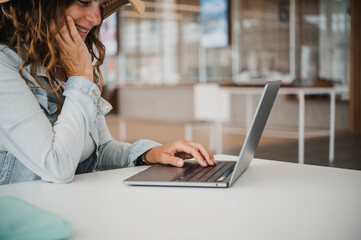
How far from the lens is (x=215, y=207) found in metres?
0.68

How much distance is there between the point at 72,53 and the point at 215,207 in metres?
0.62

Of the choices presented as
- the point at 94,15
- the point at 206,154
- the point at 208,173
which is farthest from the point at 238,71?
the point at 208,173

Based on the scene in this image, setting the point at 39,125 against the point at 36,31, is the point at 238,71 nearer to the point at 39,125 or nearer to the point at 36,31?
the point at 36,31

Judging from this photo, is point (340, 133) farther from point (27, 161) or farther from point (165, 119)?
point (27, 161)

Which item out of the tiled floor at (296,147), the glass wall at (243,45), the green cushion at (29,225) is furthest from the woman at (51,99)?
the glass wall at (243,45)

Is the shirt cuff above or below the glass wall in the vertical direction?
below

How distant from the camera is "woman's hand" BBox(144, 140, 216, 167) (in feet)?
3.38

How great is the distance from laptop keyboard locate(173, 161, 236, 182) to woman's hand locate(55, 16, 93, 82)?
1.15 feet

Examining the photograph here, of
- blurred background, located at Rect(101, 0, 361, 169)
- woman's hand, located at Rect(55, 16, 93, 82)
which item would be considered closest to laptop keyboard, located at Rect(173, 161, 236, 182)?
woman's hand, located at Rect(55, 16, 93, 82)

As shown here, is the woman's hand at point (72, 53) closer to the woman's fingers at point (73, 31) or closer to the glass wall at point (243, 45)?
the woman's fingers at point (73, 31)

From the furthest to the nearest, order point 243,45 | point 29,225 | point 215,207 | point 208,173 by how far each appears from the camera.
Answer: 1. point 243,45
2. point 208,173
3. point 215,207
4. point 29,225

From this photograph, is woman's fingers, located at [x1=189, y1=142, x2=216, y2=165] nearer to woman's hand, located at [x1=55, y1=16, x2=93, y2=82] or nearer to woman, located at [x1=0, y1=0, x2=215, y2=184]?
woman, located at [x1=0, y1=0, x2=215, y2=184]

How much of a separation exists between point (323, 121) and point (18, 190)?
6.92 meters

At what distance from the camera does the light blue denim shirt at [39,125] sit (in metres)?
0.92
